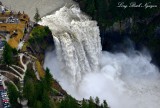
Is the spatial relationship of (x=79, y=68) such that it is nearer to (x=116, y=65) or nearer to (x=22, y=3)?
(x=116, y=65)

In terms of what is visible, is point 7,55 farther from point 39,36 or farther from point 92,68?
point 92,68

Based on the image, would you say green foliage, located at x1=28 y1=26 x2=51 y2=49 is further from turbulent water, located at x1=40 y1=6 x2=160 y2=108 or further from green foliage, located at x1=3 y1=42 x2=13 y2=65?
green foliage, located at x1=3 y1=42 x2=13 y2=65

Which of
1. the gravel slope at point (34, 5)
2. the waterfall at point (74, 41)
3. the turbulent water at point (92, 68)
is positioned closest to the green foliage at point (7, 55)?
the turbulent water at point (92, 68)

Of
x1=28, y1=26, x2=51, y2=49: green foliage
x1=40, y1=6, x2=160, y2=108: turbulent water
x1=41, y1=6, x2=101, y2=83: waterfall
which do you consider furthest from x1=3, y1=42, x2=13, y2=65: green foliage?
x1=41, y1=6, x2=101, y2=83: waterfall

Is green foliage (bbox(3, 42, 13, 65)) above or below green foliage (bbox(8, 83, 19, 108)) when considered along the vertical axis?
above

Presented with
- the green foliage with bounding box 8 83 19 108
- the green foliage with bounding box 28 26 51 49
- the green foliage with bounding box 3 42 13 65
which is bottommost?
the green foliage with bounding box 8 83 19 108

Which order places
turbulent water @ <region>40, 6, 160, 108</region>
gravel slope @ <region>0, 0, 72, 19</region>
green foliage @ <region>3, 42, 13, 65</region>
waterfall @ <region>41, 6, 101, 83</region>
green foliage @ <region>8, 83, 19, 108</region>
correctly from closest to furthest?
green foliage @ <region>8, 83, 19, 108</region>
green foliage @ <region>3, 42, 13, 65</region>
turbulent water @ <region>40, 6, 160, 108</region>
waterfall @ <region>41, 6, 101, 83</region>
gravel slope @ <region>0, 0, 72, 19</region>
